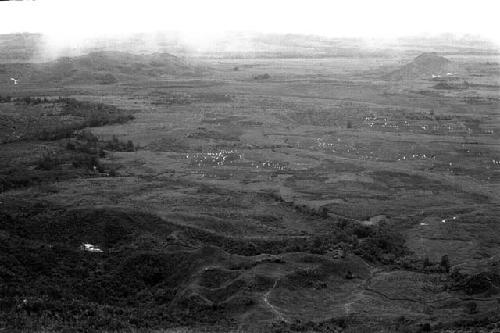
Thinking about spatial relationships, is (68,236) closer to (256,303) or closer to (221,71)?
(256,303)

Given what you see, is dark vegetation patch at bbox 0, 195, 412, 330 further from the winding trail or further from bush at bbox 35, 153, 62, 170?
bush at bbox 35, 153, 62, 170

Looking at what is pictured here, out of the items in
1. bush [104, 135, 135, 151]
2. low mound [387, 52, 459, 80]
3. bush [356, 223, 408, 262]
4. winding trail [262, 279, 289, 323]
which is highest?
low mound [387, 52, 459, 80]

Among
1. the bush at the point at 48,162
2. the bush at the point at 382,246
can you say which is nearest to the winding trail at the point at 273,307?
the bush at the point at 382,246

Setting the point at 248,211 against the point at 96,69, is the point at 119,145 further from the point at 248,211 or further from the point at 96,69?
A: the point at 96,69

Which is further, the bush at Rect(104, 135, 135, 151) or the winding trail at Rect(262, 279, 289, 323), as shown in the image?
the bush at Rect(104, 135, 135, 151)

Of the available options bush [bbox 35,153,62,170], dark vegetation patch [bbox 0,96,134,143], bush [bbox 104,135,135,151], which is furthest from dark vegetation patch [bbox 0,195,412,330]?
dark vegetation patch [bbox 0,96,134,143]

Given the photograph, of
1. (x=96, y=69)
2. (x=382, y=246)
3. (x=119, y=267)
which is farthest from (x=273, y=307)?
(x=96, y=69)

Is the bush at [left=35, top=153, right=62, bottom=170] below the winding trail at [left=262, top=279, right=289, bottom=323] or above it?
above

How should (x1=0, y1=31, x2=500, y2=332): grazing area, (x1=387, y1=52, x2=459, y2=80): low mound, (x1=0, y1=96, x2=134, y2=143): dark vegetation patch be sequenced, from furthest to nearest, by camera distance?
(x1=387, y1=52, x2=459, y2=80): low mound
(x1=0, y1=96, x2=134, y2=143): dark vegetation patch
(x1=0, y1=31, x2=500, y2=332): grazing area
